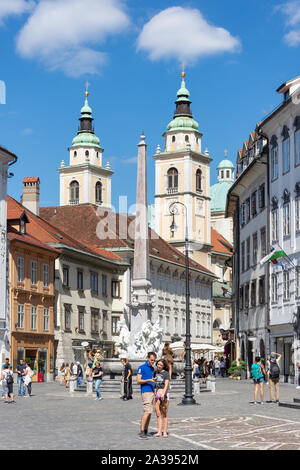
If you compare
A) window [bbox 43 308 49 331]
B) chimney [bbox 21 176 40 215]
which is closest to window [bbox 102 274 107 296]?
chimney [bbox 21 176 40 215]

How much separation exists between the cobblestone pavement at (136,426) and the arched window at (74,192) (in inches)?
4111

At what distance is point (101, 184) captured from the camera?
136625mm

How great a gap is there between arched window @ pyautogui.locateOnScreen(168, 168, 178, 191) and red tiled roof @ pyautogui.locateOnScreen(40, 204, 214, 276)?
106 feet

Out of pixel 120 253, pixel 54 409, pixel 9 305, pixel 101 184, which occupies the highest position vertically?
pixel 101 184

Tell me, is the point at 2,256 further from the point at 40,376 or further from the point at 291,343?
the point at 291,343

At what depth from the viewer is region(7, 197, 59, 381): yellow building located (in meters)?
53.4

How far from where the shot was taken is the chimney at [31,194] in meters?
67.9

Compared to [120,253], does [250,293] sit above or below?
below

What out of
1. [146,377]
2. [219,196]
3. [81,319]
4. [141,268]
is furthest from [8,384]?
[219,196]

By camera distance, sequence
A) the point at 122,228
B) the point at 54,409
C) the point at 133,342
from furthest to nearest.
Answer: the point at 122,228 → the point at 133,342 → the point at 54,409

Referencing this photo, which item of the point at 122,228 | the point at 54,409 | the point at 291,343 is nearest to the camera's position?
the point at 54,409

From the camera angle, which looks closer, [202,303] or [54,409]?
[54,409]
